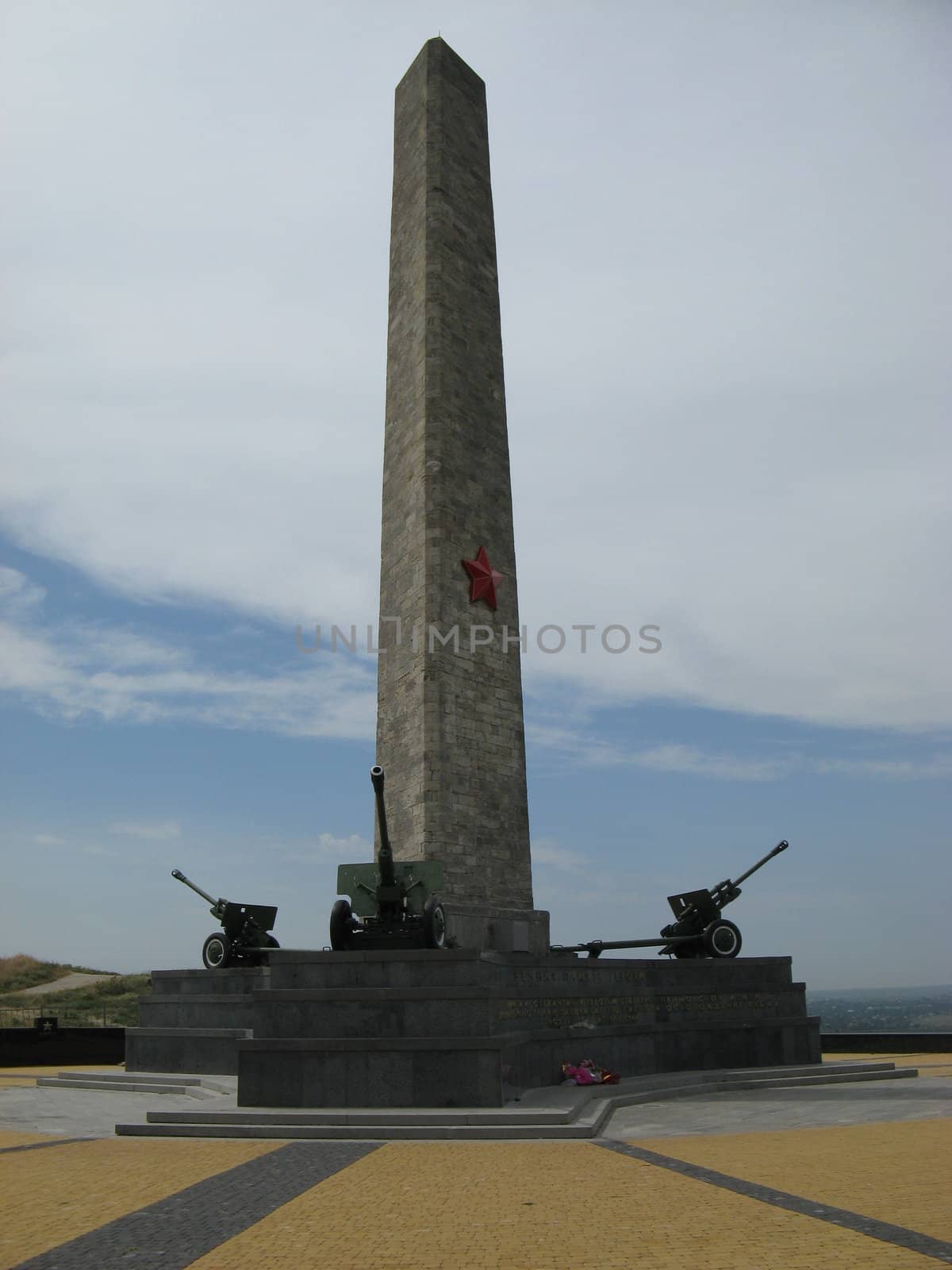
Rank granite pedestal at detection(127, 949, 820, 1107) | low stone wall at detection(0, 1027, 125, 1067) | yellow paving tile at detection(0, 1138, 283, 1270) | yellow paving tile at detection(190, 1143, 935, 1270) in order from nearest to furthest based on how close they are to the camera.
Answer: yellow paving tile at detection(190, 1143, 935, 1270), yellow paving tile at detection(0, 1138, 283, 1270), granite pedestal at detection(127, 949, 820, 1107), low stone wall at detection(0, 1027, 125, 1067)

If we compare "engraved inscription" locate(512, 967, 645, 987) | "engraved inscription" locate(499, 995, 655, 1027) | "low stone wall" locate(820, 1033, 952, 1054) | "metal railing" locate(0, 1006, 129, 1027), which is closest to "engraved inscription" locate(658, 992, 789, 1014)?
"engraved inscription" locate(499, 995, 655, 1027)

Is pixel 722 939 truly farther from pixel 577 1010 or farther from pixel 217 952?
pixel 217 952

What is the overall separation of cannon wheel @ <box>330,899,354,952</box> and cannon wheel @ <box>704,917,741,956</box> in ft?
23.9

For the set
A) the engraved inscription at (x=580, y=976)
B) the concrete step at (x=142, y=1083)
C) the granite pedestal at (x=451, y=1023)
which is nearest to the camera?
the granite pedestal at (x=451, y=1023)

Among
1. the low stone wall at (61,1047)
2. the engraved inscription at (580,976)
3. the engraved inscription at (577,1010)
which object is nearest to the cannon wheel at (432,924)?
the engraved inscription at (577,1010)

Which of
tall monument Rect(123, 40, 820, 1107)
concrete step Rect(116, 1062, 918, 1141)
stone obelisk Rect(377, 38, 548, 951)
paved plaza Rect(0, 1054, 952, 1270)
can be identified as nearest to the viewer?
paved plaza Rect(0, 1054, 952, 1270)

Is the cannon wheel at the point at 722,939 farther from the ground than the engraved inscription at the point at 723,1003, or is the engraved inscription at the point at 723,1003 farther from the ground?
the cannon wheel at the point at 722,939

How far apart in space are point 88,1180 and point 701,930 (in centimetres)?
1215

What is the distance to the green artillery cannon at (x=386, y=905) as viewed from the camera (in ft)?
44.4

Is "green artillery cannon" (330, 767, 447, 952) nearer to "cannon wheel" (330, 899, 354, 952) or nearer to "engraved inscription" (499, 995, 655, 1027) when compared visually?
"cannon wheel" (330, 899, 354, 952)

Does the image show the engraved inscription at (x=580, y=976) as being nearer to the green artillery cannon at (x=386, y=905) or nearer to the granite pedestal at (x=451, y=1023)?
the granite pedestal at (x=451, y=1023)

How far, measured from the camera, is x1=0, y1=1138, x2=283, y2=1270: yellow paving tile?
6.84 m

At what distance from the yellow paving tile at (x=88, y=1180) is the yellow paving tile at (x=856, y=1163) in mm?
3932

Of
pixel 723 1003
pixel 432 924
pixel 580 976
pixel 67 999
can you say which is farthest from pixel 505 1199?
pixel 67 999
